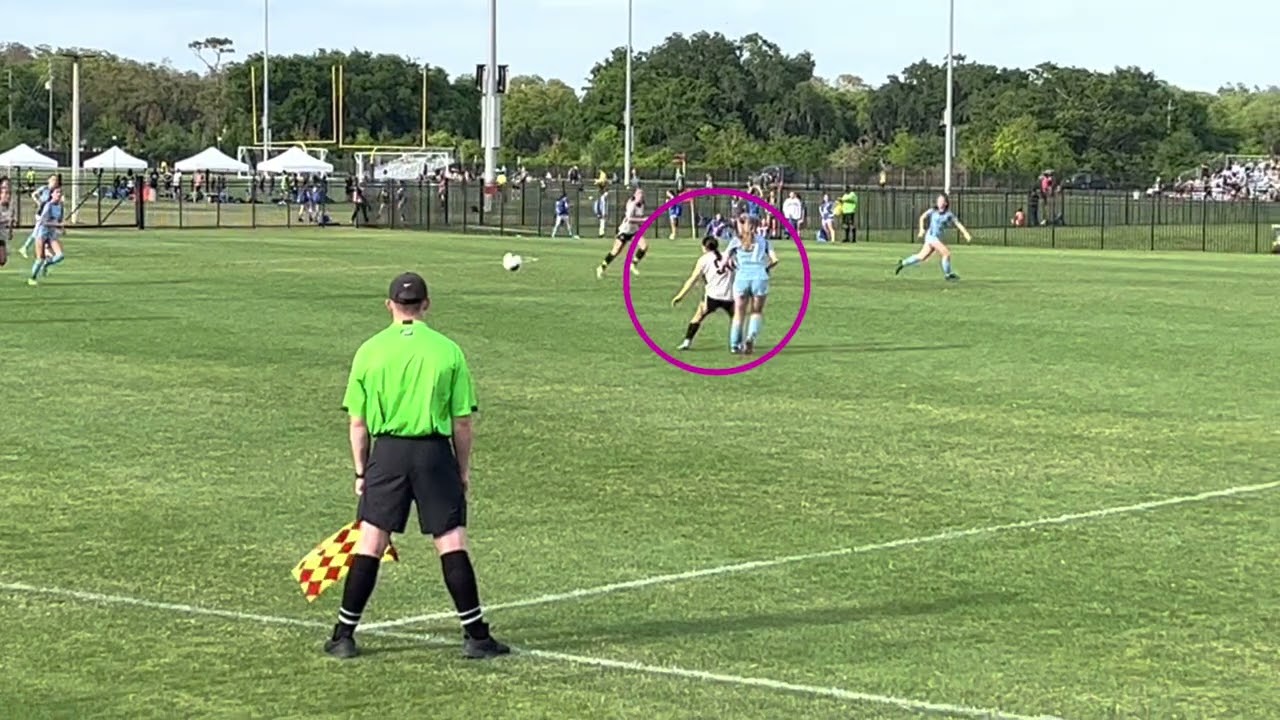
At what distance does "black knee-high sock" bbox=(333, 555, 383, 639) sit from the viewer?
8164 mm

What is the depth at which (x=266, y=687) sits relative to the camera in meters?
7.88

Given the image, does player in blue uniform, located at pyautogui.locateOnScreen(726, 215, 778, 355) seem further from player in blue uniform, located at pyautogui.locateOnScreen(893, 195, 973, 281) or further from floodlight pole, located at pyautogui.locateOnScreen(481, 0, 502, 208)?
floodlight pole, located at pyautogui.locateOnScreen(481, 0, 502, 208)

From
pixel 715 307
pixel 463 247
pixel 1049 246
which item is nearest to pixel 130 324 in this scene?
pixel 715 307

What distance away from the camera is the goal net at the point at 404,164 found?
93500 mm

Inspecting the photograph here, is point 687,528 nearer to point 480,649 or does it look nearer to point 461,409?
point 480,649

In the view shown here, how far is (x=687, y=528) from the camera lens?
11469 millimetres

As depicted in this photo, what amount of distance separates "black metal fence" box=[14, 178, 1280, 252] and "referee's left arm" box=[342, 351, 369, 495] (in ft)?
179

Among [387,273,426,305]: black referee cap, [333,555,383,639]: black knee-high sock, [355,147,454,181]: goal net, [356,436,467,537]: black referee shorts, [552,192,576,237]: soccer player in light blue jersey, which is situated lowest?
[333,555,383,639]: black knee-high sock

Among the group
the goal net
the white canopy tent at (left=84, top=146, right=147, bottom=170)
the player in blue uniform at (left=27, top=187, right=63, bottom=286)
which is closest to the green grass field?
the player in blue uniform at (left=27, top=187, right=63, bottom=286)

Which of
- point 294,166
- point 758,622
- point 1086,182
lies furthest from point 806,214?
point 758,622

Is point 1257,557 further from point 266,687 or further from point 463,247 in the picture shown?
point 463,247

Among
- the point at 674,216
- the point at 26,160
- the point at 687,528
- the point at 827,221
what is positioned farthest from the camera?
the point at 26,160

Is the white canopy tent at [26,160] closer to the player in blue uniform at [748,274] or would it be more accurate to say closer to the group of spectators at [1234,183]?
the group of spectators at [1234,183]

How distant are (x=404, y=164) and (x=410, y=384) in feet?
291
